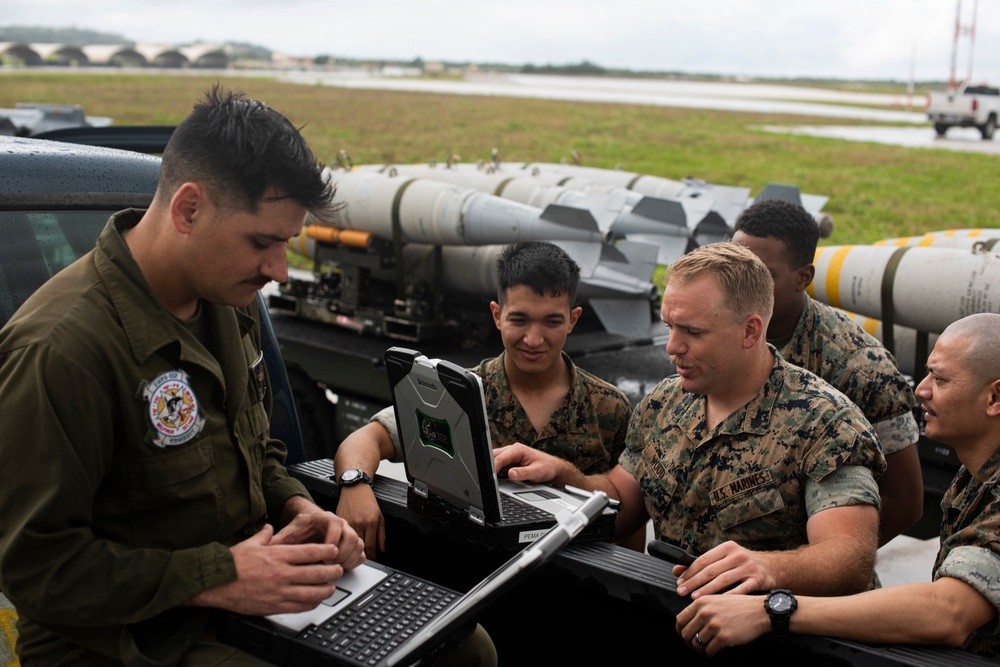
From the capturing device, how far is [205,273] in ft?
7.00

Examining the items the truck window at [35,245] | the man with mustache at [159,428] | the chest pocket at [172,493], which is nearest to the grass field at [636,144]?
the truck window at [35,245]

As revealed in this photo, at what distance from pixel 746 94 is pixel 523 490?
55.4m

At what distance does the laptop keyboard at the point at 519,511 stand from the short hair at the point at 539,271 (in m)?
0.83

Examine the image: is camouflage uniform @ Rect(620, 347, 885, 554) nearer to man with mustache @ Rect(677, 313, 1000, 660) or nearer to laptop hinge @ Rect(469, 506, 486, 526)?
man with mustache @ Rect(677, 313, 1000, 660)

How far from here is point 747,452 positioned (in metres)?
2.67

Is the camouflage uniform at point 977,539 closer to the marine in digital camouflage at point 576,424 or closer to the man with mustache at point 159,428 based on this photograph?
the marine in digital camouflage at point 576,424

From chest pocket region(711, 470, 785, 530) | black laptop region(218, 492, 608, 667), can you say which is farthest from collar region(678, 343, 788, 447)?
black laptop region(218, 492, 608, 667)

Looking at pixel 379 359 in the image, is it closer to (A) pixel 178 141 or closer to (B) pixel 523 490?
(B) pixel 523 490

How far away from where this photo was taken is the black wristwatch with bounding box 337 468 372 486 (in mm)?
2893

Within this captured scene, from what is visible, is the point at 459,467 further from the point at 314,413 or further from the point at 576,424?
the point at 314,413

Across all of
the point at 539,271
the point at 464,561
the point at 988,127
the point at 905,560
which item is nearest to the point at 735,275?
the point at 539,271

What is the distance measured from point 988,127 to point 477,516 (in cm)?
3353

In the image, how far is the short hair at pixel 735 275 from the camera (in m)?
2.66

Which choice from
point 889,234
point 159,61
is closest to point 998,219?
point 889,234
